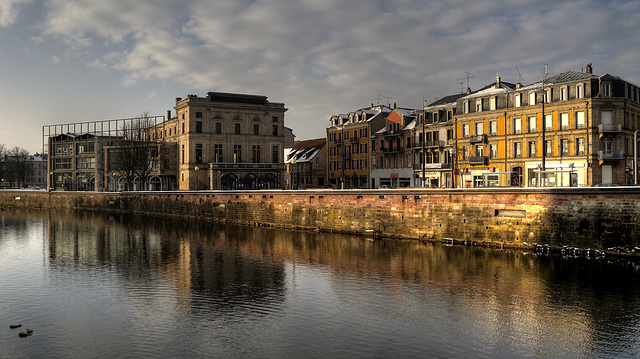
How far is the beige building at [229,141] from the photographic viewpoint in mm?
83750

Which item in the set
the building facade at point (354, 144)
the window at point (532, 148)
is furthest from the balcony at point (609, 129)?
the building facade at point (354, 144)

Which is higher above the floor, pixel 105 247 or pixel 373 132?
pixel 373 132

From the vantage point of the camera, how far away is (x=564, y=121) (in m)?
58.5

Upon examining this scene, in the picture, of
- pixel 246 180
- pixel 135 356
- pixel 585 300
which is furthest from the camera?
pixel 246 180

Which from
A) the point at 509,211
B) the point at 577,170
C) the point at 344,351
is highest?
the point at 577,170

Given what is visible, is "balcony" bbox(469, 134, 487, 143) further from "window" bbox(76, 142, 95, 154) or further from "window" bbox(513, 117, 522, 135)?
"window" bbox(76, 142, 95, 154)

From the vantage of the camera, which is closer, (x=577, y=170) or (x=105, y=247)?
(x=105, y=247)

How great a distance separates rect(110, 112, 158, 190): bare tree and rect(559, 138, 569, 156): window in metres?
67.7

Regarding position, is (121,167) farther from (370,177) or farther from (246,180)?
(370,177)

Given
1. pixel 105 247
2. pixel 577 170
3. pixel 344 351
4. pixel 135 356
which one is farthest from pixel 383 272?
pixel 577 170

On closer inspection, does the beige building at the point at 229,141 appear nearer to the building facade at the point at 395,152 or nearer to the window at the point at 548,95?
the building facade at the point at 395,152

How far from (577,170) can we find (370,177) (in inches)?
1448

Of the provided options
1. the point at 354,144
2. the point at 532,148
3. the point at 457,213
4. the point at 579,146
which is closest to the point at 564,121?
the point at 579,146

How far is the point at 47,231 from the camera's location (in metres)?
54.6
